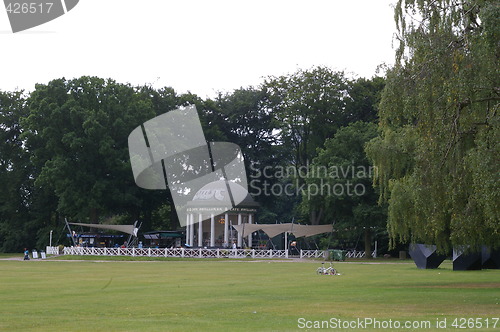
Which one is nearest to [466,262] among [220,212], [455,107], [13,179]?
[455,107]

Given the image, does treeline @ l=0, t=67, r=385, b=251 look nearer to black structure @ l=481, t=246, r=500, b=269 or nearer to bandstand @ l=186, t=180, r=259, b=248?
bandstand @ l=186, t=180, r=259, b=248

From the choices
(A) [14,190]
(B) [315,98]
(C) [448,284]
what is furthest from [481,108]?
(A) [14,190]

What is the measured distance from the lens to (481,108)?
21797 millimetres

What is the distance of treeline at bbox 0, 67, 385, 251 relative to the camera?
230 feet

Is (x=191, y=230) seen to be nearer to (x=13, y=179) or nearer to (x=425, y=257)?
(x=13, y=179)

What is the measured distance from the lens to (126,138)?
77.2 metres

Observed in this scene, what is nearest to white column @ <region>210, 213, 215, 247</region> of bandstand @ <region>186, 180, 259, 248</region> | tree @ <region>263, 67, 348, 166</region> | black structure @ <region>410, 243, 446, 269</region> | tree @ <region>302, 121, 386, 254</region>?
bandstand @ <region>186, 180, 259, 248</region>

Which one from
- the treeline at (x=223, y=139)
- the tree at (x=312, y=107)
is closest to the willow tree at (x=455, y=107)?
the treeline at (x=223, y=139)

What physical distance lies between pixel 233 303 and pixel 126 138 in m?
57.5

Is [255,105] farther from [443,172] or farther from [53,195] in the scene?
[443,172]

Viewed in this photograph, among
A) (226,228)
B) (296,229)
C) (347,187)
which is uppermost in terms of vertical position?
(347,187)

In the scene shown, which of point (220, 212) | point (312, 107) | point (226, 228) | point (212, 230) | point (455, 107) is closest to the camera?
point (455, 107)

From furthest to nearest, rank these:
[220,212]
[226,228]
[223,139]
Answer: [223,139] < [220,212] < [226,228]

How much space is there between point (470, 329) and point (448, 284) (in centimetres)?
1507
